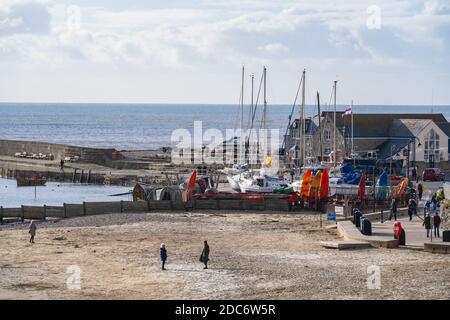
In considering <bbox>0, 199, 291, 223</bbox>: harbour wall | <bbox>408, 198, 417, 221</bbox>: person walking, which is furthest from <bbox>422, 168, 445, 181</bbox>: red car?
<bbox>408, 198, 417, 221</bbox>: person walking

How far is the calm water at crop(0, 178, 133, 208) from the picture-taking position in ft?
223

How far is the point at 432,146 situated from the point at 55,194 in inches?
1135

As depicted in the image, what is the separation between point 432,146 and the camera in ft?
246

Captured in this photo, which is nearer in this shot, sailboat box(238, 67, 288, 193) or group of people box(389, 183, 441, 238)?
group of people box(389, 183, 441, 238)

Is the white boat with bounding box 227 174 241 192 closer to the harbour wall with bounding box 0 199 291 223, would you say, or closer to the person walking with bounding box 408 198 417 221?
the harbour wall with bounding box 0 199 291 223

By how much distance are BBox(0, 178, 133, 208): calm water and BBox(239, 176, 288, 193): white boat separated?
977 cm

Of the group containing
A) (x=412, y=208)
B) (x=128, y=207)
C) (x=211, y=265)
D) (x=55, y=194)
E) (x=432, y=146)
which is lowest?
(x=211, y=265)

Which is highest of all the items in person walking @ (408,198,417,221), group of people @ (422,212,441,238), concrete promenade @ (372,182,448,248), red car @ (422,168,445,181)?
red car @ (422,168,445,181)

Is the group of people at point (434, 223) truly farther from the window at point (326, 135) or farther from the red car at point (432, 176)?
the window at point (326, 135)

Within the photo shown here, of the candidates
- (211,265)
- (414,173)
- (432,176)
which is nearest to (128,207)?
(211,265)

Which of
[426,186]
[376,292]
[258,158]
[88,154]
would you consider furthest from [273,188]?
[88,154]

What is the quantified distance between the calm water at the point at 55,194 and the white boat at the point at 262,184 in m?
9.77

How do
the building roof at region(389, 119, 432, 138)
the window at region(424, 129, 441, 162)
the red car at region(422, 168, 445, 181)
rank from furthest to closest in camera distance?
the building roof at region(389, 119, 432, 138)
the window at region(424, 129, 441, 162)
the red car at region(422, 168, 445, 181)

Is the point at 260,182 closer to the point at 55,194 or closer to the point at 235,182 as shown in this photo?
the point at 235,182
